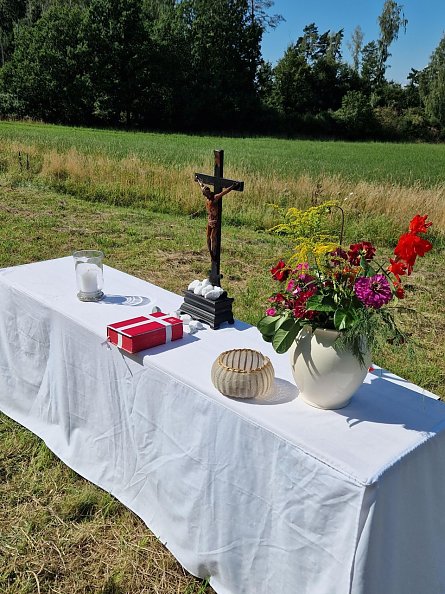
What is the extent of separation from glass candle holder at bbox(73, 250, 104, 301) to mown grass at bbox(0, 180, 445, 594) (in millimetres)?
950

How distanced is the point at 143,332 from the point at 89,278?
672mm

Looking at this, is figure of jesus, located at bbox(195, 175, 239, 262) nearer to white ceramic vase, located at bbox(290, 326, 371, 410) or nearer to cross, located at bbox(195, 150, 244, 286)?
cross, located at bbox(195, 150, 244, 286)

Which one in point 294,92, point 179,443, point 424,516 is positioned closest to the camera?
point 424,516

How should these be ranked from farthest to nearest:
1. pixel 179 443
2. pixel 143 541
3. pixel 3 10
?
pixel 3 10
pixel 143 541
pixel 179 443

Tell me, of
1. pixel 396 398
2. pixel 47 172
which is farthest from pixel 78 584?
pixel 47 172

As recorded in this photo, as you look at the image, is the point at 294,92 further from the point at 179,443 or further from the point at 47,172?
the point at 179,443

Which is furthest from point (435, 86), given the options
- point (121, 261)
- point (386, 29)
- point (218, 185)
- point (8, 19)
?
point (218, 185)

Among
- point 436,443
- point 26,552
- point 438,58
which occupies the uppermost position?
point 438,58

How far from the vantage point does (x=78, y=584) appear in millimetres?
2230

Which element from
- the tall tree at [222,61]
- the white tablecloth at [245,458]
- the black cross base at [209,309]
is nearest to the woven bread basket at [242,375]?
the white tablecloth at [245,458]

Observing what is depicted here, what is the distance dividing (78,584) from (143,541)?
31 centimetres

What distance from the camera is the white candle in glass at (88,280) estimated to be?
2784 mm

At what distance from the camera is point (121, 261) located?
6.64m

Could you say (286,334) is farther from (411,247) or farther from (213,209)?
(213,209)
